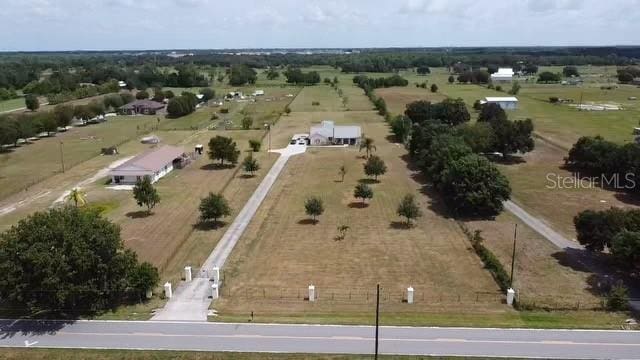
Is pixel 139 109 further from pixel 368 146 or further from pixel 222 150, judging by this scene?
pixel 368 146

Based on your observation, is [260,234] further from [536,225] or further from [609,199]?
[609,199]

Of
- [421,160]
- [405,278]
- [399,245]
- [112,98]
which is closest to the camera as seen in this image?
[405,278]

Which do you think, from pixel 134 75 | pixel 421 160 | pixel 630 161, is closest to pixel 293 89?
pixel 134 75

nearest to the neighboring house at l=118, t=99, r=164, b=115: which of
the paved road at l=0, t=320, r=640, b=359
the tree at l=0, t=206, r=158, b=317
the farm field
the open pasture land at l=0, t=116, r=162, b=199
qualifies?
the open pasture land at l=0, t=116, r=162, b=199

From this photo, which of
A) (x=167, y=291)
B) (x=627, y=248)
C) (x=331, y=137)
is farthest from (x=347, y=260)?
(x=331, y=137)

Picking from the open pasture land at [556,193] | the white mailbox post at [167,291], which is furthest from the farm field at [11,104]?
the open pasture land at [556,193]

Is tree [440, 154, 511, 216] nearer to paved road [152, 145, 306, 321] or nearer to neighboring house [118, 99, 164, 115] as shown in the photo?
paved road [152, 145, 306, 321]

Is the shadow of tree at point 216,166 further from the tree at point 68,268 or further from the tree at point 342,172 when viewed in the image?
the tree at point 68,268
